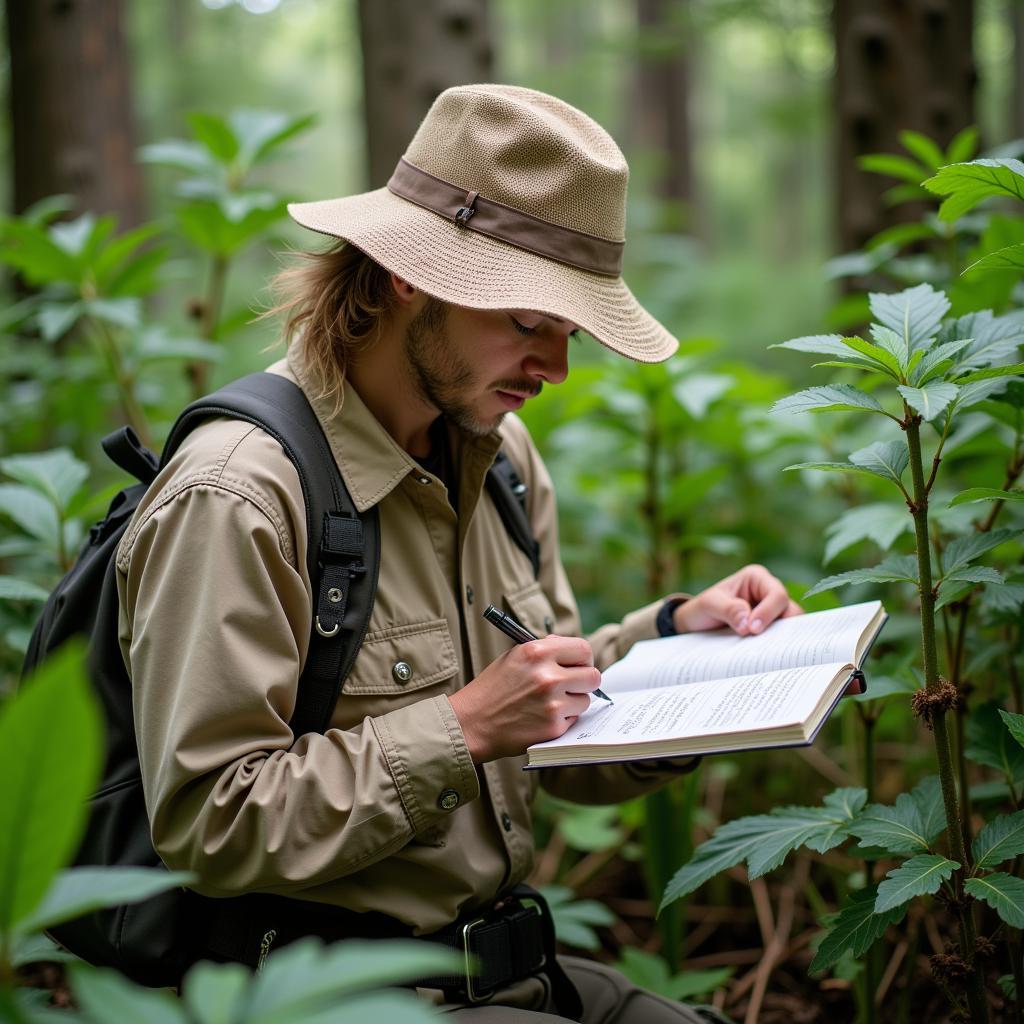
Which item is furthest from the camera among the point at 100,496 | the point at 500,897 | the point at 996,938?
the point at 100,496

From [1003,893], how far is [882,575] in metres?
0.55

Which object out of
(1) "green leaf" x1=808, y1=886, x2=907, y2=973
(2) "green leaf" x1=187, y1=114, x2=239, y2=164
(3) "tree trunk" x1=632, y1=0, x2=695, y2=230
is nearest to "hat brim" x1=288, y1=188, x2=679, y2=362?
(1) "green leaf" x1=808, y1=886, x2=907, y2=973

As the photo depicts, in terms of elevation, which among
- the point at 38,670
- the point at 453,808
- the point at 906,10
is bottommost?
the point at 453,808

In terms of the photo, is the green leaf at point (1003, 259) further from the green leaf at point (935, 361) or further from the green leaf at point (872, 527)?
the green leaf at point (872, 527)

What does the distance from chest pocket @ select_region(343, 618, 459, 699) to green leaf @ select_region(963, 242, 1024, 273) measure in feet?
3.88

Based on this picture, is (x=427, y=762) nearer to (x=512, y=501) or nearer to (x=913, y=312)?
(x=512, y=501)

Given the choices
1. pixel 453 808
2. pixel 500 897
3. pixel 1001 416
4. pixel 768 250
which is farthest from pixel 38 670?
pixel 768 250

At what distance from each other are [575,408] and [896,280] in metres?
1.59

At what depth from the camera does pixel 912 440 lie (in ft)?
5.78

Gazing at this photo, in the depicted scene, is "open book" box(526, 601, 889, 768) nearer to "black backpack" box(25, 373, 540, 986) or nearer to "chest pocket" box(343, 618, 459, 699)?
"chest pocket" box(343, 618, 459, 699)

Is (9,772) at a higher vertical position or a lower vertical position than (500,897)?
higher

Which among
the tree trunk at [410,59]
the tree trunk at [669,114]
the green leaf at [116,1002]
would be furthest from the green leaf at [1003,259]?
the tree trunk at [669,114]

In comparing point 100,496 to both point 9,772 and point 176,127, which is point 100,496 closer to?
point 9,772

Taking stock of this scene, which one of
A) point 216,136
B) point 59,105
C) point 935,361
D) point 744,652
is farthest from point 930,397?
point 59,105
